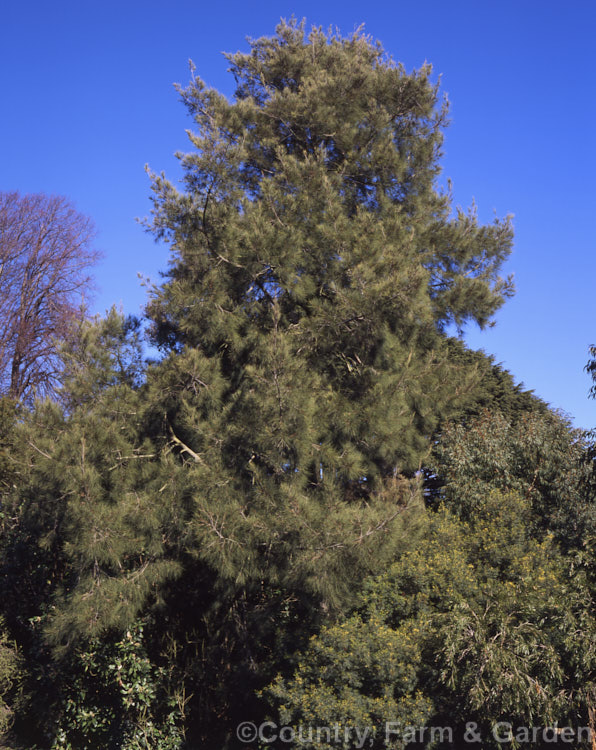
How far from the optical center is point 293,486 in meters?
8.85

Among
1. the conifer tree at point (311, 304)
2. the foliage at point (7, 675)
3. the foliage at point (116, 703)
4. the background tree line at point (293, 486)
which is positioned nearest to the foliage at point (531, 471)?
the background tree line at point (293, 486)

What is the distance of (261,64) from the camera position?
42.3 feet

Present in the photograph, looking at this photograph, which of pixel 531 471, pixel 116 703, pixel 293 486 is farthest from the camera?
pixel 531 471

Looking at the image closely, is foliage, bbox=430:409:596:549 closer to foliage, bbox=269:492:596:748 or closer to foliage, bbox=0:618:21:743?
foliage, bbox=269:492:596:748

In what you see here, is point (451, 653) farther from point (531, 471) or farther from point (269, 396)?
point (531, 471)

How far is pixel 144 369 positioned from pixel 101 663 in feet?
14.3

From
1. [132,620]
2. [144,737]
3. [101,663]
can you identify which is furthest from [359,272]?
[144,737]

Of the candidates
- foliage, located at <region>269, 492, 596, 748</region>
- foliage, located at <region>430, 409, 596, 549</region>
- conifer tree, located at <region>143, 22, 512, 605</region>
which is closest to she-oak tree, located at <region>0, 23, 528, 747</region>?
conifer tree, located at <region>143, 22, 512, 605</region>

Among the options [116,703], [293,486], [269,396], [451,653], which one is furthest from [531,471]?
[116,703]

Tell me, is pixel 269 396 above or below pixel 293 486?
above

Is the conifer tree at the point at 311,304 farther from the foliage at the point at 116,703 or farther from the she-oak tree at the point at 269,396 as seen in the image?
the foliage at the point at 116,703

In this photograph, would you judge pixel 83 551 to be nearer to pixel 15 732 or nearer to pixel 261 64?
pixel 15 732

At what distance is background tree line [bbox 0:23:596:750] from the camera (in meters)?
8.60

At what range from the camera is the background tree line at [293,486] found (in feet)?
28.2
